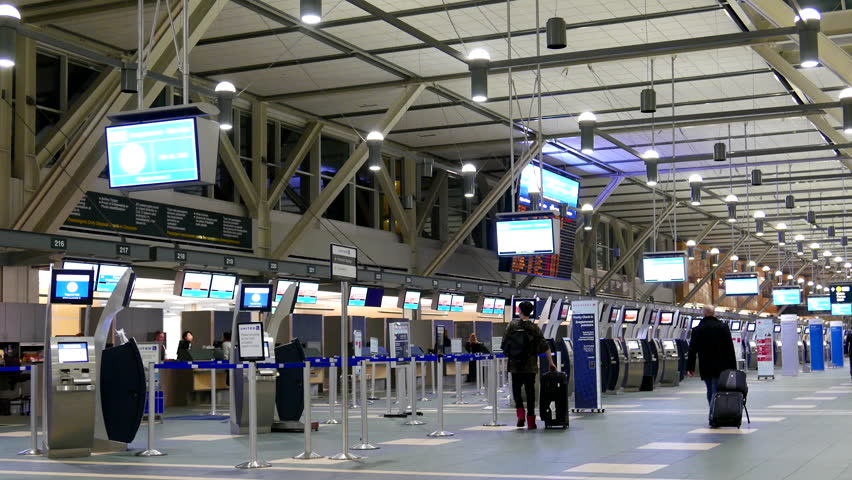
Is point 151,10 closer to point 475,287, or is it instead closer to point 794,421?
point 794,421

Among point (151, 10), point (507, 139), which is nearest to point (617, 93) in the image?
point (507, 139)

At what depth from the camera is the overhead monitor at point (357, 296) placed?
25.2 metres

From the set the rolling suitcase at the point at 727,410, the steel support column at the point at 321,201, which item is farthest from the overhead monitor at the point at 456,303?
the rolling suitcase at the point at 727,410

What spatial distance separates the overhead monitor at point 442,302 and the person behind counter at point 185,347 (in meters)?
7.25

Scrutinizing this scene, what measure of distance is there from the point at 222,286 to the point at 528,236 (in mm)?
6259

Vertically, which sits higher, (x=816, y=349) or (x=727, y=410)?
(x=727, y=410)

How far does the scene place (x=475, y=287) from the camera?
28.6 metres

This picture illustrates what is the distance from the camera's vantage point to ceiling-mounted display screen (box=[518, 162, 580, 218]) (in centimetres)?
2562

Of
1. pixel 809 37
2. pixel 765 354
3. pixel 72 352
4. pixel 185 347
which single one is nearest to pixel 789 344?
pixel 765 354

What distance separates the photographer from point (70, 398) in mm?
10992

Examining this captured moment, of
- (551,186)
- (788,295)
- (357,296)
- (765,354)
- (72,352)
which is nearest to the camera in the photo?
(72,352)

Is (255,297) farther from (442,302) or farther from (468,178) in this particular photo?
(442,302)

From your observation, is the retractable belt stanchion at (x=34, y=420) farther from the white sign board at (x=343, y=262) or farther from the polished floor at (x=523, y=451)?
the white sign board at (x=343, y=262)

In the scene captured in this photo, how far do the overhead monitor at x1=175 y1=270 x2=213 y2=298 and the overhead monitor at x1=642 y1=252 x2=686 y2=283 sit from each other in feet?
34.9
